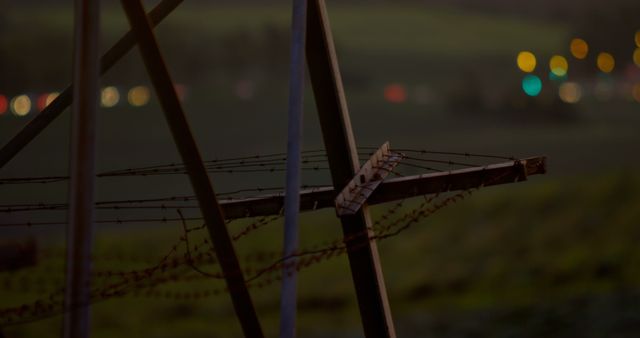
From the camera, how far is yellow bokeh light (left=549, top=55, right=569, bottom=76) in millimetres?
37291

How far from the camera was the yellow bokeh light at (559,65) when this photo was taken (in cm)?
3729

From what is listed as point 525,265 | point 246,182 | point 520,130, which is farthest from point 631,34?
point 246,182

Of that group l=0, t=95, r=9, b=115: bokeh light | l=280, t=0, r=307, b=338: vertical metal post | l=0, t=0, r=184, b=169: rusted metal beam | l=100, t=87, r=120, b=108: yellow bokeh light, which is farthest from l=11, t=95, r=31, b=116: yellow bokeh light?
l=280, t=0, r=307, b=338: vertical metal post

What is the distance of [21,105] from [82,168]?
75.9 ft

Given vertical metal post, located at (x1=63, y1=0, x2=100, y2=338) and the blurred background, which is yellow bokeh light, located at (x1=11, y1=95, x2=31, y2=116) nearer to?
the blurred background

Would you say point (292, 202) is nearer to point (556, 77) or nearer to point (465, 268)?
point (465, 268)

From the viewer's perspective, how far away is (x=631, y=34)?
1529 inches

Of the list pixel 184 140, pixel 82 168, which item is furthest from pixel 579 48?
pixel 82 168

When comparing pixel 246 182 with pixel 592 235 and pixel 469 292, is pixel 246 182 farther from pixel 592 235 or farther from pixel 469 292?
pixel 592 235

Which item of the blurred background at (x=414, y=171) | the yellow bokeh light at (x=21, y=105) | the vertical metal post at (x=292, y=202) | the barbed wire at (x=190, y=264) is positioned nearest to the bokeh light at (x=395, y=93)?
the blurred background at (x=414, y=171)

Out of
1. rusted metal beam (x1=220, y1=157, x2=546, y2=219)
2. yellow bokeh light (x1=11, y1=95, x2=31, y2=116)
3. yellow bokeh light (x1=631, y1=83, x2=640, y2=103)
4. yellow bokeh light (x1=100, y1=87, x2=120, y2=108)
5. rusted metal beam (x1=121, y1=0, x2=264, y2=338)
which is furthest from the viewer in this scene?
yellow bokeh light (x1=631, y1=83, x2=640, y2=103)

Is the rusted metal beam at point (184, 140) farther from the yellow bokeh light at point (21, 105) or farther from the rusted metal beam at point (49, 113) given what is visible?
the yellow bokeh light at point (21, 105)

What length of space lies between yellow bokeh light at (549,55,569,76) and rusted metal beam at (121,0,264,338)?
30379 millimetres

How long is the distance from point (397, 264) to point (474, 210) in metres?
3.17
